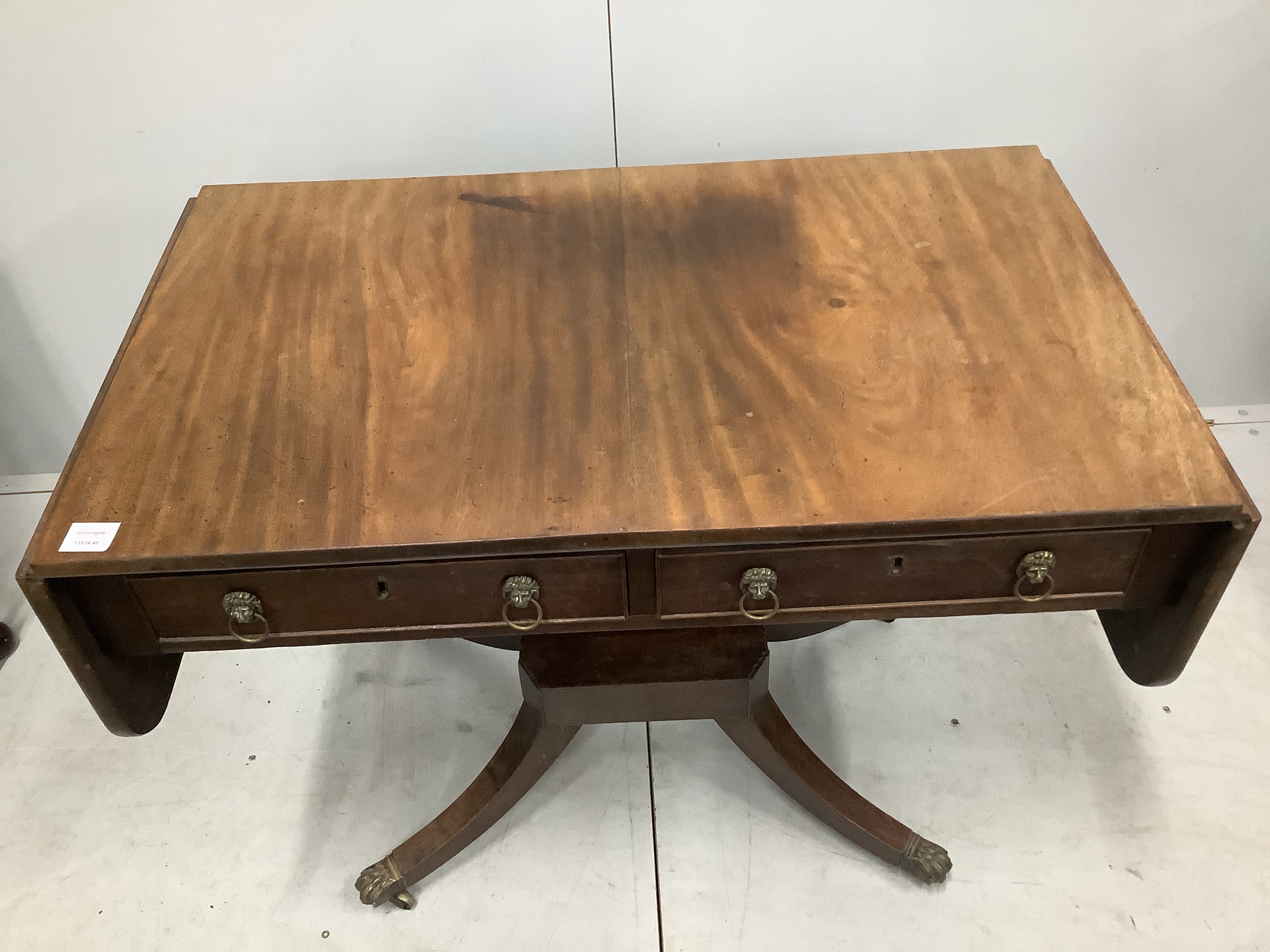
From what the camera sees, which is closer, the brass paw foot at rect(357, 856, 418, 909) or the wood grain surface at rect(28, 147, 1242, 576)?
the wood grain surface at rect(28, 147, 1242, 576)

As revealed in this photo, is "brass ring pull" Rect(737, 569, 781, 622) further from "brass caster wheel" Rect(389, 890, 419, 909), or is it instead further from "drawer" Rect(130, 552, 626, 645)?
"brass caster wheel" Rect(389, 890, 419, 909)

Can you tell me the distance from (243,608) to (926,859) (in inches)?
38.1

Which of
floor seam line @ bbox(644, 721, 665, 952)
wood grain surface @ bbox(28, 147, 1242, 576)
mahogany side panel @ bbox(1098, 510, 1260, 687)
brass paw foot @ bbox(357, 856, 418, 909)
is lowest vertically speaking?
floor seam line @ bbox(644, 721, 665, 952)

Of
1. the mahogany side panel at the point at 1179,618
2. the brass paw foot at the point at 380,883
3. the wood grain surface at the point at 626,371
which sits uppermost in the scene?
the wood grain surface at the point at 626,371

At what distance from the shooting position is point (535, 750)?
1289 millimetres

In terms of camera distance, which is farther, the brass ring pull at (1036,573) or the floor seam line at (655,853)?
the floor seam line at (655,853)

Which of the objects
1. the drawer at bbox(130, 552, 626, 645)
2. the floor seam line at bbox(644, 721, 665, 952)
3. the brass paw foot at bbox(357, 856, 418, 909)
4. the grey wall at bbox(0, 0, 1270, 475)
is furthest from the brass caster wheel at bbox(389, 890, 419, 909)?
the grey wall at bbox(0, 0, 1270, 475)

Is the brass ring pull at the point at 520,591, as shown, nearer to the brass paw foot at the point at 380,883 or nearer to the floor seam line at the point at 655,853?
the floor seam line at the point at 655,853

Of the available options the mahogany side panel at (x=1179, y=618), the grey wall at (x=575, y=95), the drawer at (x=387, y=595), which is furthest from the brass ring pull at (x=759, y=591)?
the grey wall at (x=575, y=95)

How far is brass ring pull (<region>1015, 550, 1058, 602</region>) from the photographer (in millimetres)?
917

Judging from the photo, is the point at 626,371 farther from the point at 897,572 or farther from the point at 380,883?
the point at 380,883

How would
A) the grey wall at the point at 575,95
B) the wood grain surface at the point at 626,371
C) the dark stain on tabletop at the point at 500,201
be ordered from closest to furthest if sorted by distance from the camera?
the wood grain surface at the point at 626,371 → the dark stain on tabletop at the point at 500,201 → the grey wall at the point at 575,95

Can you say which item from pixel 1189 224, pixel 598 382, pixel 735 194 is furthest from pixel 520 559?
pixel 1189 224

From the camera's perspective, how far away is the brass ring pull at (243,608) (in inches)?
36.4
